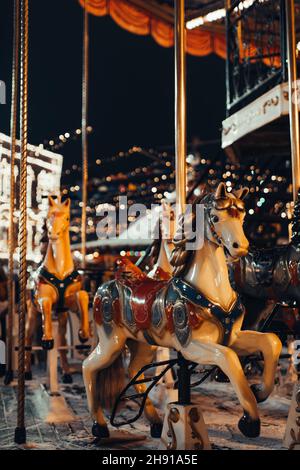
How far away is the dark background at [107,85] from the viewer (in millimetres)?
6597

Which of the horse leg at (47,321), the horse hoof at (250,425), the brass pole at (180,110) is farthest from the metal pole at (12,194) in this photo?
the horse hoof at (250,425)

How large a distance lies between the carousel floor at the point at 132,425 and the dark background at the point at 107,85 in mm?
2662

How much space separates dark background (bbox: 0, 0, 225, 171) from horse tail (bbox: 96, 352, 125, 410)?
261 centimetres

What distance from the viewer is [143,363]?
4.46 meters

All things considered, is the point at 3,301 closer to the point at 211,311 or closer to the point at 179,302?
the point at 179,302

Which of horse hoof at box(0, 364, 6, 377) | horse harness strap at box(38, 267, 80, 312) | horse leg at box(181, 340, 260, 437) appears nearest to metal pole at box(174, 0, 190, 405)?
horse leg at box(181, 340, 260, 437)

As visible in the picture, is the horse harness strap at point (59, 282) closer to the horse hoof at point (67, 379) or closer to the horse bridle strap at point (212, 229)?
the horse hoof at point (67, 379)

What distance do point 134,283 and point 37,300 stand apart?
2153 millimetres

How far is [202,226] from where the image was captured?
3.47 meters

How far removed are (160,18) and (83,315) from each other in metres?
5.14

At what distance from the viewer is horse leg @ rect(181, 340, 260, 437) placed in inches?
124

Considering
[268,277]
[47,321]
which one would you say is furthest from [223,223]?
[47,321]

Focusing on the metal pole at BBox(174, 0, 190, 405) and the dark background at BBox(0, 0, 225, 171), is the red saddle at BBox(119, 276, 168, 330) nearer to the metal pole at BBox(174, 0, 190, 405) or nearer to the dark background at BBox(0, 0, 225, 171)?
the metal pole at BBox(174, 0, 190, 405)

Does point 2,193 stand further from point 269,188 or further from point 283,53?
point 269,188
